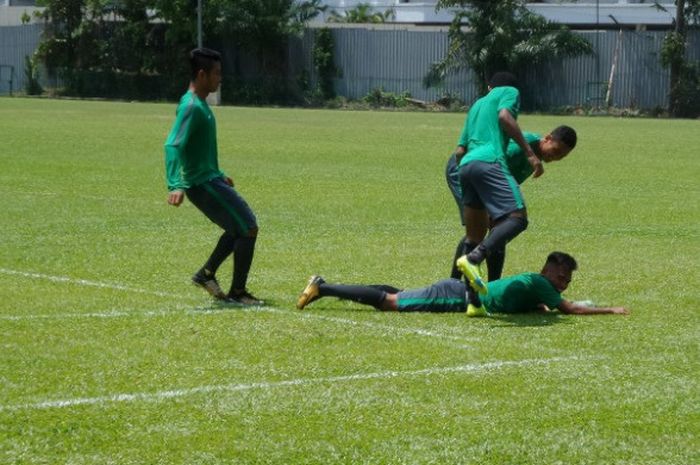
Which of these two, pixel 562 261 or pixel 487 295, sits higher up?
pixel 562 261

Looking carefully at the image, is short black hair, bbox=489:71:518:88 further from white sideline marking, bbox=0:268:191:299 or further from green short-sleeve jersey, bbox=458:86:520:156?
white sideline marking, bbox=0:268:191:299

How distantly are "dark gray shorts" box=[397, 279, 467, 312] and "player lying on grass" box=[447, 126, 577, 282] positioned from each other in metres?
0.34

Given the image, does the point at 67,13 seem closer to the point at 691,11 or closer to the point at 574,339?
the point at 691,11

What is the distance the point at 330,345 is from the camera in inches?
366

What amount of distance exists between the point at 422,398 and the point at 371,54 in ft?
194

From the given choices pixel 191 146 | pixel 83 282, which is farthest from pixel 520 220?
pixel 83 282

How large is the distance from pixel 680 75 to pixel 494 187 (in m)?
47.9

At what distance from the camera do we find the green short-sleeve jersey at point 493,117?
1116 centimetres

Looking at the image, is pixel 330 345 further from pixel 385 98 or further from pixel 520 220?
pixel 385 98

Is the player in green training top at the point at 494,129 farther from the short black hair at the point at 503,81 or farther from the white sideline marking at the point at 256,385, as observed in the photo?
the white sideline marking at the point at 256,385

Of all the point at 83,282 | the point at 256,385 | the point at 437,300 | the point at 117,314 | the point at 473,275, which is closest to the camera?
the point at 256,385

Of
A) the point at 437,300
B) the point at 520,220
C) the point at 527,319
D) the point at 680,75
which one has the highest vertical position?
the point at 680,75

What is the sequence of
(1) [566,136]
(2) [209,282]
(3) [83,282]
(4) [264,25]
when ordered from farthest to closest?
(4) [264,25] < (3) [83,282] < (2) [209,282] < (1) [566,136]

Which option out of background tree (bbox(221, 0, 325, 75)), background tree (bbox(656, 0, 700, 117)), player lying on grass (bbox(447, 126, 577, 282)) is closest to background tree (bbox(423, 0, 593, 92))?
background tree (bbox(656, 0, 700, 117))
